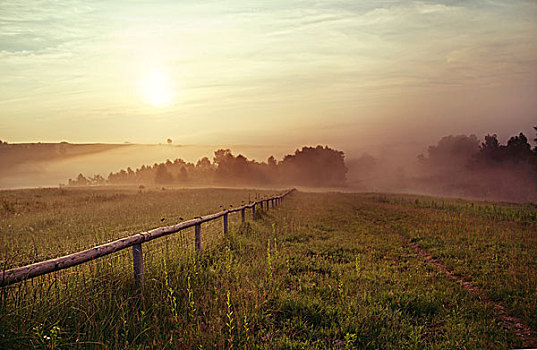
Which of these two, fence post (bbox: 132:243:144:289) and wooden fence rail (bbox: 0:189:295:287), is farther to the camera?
fence post (bbox: 132:243:144:289)

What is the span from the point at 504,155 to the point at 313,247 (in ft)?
312

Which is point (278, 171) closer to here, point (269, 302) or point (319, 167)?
point (319, 167)

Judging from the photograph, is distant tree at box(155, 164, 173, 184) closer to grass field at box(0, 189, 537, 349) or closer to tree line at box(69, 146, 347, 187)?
tree line at box(69, 146, 347, 187)

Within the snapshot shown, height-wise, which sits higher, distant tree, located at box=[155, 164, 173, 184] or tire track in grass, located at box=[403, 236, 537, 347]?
distant tree, located at box=[155, 164, 173, 184]

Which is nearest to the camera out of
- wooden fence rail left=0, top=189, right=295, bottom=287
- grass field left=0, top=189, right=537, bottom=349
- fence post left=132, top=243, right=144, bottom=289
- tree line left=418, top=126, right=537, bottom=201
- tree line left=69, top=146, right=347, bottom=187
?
wooden fence rail left=0, top=189, right=295, bottom=287

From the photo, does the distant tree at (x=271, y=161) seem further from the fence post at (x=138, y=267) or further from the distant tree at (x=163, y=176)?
the fence post at (x=138, y=267)

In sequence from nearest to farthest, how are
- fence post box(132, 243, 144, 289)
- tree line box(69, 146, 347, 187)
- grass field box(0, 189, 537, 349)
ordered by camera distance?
grass field box(0, 189, 537, 349), fence post box(132, 243, 144, 289), tree line box(69, 146, 347, 187)

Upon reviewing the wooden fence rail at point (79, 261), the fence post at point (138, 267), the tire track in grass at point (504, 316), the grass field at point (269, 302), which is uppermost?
the wooden fence rail at point (79, 261)

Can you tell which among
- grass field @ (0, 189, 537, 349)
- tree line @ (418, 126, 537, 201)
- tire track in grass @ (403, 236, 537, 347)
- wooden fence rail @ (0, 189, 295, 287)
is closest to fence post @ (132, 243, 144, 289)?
wooden fence rail @ (0, 189, 295, 287)

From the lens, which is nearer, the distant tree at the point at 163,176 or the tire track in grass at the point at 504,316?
the tire track in grass at the point at 504,316

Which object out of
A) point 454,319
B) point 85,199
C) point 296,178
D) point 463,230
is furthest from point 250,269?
point 296,178

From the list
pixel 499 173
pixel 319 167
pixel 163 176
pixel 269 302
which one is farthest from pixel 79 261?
pixel 163 176

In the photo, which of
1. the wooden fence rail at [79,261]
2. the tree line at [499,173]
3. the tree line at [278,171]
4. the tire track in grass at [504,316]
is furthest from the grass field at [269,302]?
the tree line at [278,171]

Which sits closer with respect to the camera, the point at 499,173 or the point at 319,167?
the point at 499,173
